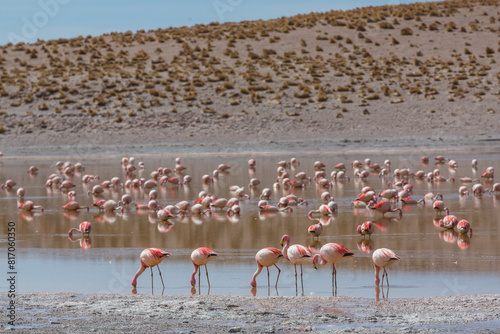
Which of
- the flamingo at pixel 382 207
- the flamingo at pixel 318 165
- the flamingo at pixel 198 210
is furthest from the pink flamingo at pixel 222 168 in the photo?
the flamingo at pixel 382 207

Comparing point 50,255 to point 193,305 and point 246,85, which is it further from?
point 246,85

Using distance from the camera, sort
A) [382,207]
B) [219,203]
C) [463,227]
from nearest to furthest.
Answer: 1. [463,227]
2. [382,207]
3. [219,203]

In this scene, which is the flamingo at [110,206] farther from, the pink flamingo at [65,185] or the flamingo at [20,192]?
the pink flamingo at [65,185]

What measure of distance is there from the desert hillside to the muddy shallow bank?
1239 inches

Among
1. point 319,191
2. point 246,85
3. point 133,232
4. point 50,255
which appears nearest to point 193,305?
point 50,255

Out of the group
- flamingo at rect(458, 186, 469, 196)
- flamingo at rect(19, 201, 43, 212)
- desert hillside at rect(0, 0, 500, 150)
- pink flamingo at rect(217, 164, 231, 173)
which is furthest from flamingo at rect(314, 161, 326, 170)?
desert hillside at rect(0, 0, 500, 150)

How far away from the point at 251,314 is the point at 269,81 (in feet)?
148

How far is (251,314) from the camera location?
26.0 ft

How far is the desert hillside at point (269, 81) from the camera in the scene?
43.6 meters

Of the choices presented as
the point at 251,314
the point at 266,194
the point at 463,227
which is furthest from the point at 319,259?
the point at 266,194

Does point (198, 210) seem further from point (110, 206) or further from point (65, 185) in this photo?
point (65, 185)

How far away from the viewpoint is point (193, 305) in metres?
8.35

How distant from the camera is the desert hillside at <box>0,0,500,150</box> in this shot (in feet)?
143

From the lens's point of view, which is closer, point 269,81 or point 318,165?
point 318,165
